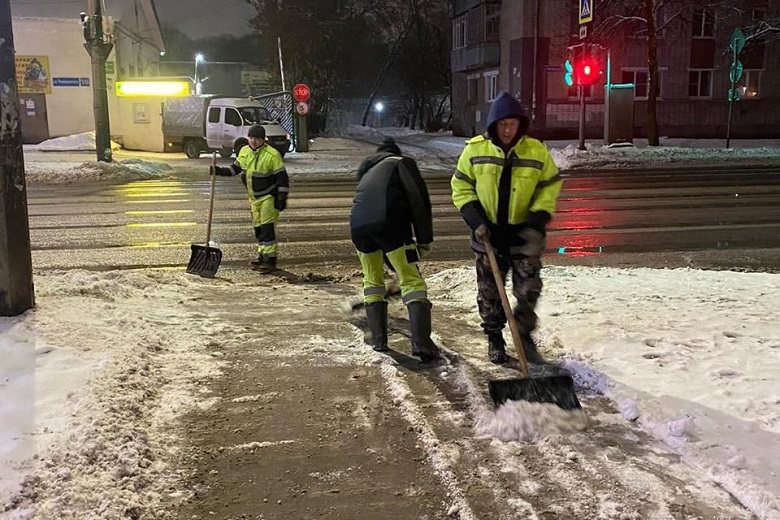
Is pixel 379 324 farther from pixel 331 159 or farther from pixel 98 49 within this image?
pixel 331 159

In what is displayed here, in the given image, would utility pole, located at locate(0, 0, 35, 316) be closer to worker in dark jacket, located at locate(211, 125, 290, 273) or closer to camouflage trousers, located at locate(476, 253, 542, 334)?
camouflage trousers, located at locate(476, 253, 542, 334)

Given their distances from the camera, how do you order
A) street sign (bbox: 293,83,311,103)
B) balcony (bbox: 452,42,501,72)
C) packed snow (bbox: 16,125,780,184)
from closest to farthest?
1. packed snow (bbox: 16,125,780,184)
2. street sign (bbox: 293,83,311,103)
3. balcony (bbox: 452,42,501,72)

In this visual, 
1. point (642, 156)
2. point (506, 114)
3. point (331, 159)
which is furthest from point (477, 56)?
point (506, 114)

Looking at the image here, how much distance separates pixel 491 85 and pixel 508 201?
37141 millimetres

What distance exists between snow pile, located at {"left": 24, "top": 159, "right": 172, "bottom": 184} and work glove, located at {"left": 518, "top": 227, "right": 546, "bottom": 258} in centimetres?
1827

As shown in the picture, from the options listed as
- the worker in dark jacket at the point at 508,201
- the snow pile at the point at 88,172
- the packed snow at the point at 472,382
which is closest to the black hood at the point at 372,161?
the worker in dark jacket at the point at 508,201

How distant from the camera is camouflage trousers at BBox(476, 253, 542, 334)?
511 cm

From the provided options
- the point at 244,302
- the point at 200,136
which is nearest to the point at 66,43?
the point at 200,136

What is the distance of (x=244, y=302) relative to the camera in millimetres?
6906

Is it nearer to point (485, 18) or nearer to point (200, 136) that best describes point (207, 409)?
point (200, 136)

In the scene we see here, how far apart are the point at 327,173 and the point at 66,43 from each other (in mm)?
17718

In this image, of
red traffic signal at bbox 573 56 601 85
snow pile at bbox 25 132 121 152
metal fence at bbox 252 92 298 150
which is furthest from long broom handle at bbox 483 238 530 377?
snow pile at bbox 25 132 121 152

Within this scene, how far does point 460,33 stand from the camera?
1778 inches

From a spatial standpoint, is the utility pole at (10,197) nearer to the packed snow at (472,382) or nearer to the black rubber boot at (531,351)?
the packed snow at (472,382)
